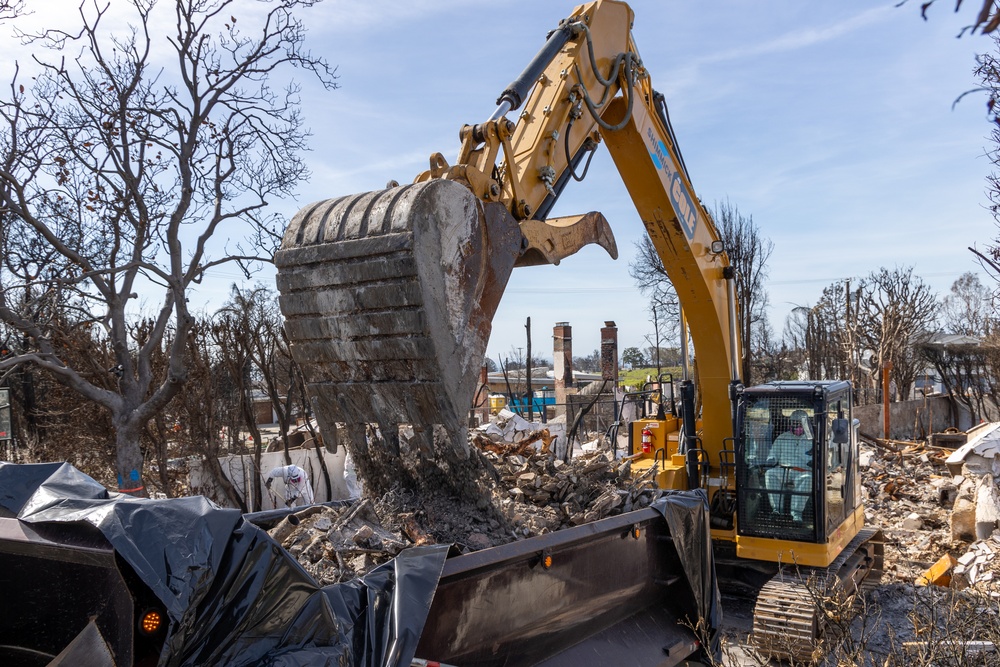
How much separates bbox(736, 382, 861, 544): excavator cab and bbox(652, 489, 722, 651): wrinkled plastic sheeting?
2.14m

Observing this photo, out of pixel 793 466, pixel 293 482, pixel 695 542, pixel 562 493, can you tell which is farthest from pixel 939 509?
pixel 562 493

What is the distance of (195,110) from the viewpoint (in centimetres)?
1097

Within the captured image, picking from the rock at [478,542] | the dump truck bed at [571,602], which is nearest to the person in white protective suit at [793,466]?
the dump truck bed at [571,602]

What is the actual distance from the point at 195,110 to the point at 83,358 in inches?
150

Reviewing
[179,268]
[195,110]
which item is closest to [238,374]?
[179,268]

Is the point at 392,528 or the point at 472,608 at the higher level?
the point at 392,528

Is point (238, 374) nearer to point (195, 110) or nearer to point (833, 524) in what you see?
point (195, 110)

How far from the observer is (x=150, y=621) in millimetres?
2482

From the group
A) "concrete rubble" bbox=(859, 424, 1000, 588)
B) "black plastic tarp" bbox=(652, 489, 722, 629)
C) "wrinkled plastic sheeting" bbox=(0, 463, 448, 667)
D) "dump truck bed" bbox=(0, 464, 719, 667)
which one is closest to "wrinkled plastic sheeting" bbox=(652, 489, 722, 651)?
"black plastic tarp" bbox=(652, 489, 722, 629)

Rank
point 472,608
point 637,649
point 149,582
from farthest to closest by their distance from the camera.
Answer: point 637,649
point 472,608
point 149,582

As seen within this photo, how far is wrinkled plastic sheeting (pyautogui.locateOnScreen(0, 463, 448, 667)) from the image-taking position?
2.51m

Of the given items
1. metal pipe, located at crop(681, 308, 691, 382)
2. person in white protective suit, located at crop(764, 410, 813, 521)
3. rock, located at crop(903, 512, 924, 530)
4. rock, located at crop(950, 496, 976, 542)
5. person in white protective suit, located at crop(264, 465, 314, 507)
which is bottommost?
rock, located at crop(903, 512, 924, 530)

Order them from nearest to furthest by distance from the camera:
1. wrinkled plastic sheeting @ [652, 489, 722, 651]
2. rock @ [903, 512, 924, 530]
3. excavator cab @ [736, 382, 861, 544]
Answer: wrinkled plastic sheeting @ [652, 489, 722, 651], excavator cab @ [736, 382, 861, 544], rock @ [903, 512, 924, 530]

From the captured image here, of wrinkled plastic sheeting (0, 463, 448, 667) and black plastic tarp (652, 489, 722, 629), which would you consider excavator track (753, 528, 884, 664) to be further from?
wrinkled plastic sheeting (0, 463, 448, 667)
